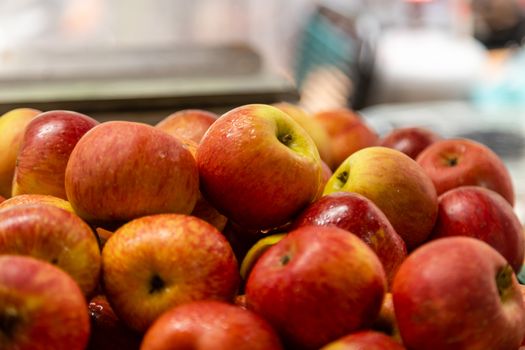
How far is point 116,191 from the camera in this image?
844mm

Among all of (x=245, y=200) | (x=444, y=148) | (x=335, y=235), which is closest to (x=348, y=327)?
(x=335, y=235)

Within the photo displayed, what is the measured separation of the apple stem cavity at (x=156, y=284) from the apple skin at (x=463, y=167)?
61 cm

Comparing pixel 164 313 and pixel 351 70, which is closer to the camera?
pixel 164 313

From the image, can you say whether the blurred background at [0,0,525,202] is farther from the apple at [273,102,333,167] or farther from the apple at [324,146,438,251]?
the apple at [324,146,438,251]

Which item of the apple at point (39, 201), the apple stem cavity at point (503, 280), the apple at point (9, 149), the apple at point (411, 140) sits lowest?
the apple at point (411, 140)

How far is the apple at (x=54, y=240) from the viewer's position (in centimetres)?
73

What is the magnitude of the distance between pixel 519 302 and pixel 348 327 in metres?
0.19

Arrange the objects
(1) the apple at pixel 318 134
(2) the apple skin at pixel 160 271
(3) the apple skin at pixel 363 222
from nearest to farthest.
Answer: (2) the apple skin at pixel 160 271 → (3) the apple skin at pixel 363 222 → (1) the apple at pixel 318 134

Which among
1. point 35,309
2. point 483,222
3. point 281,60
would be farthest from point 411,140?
point 281,60

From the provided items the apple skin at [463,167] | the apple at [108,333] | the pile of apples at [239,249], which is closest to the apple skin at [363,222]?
the pile of apples at [239,249]

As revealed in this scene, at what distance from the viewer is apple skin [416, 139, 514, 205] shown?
1213mm

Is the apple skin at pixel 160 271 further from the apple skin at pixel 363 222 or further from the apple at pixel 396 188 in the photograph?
the apple at pixel 396 188

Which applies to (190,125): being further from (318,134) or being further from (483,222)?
(483,222)

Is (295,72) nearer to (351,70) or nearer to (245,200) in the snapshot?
(351,70)
